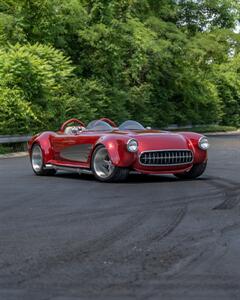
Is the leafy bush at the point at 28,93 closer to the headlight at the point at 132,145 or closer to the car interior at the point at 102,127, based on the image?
the car interior at the point at 102,127

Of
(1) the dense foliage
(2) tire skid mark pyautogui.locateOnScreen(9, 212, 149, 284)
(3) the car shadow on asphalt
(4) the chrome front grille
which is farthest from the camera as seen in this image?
(1) the dense foliage

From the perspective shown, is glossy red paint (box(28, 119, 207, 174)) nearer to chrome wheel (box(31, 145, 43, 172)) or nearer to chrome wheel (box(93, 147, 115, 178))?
chrome wheel (box(93, 147, 115, 178))

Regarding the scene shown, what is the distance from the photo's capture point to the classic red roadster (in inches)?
454

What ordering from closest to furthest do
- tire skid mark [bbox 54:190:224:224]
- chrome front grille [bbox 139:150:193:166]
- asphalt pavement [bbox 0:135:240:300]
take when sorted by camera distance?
asphalt pavement [bbox 0:135:240:300] < tire skid mark [bbox 54:190:224:224] < chrome front grille [bbox 139:150:193:166]

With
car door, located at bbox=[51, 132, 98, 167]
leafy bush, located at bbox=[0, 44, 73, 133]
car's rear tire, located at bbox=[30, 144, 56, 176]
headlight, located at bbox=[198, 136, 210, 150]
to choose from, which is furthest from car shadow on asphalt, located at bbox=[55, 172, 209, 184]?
leafy bush, located at bbox=[0, 44, 73, 133]

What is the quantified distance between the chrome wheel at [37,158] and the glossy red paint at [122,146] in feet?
1.60

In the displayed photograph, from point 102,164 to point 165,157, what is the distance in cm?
111

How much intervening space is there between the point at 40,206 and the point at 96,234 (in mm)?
2267

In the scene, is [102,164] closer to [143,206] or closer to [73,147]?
[73,147]

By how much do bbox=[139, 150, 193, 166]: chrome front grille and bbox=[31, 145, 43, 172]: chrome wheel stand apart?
2.79 m

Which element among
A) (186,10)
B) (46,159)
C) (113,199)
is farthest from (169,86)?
(113,199)

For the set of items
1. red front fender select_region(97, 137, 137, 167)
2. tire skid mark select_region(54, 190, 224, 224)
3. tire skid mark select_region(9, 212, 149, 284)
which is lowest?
tire skid mark select_region(54, 190, 224, 224)

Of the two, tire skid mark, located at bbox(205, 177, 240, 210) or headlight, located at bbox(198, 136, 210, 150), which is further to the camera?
headlight, located at bbox(198, 136, 210, 150)

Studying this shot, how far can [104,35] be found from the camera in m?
34.8
